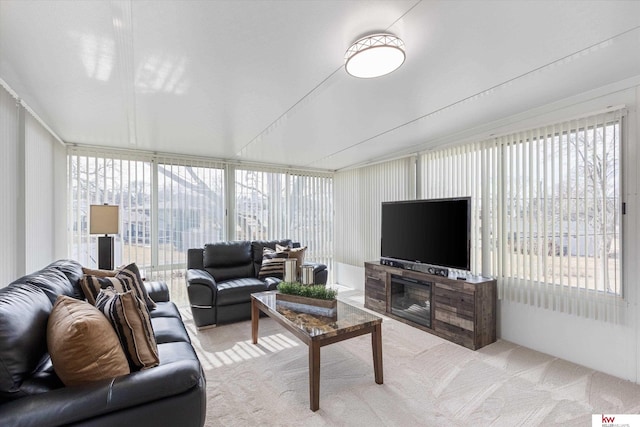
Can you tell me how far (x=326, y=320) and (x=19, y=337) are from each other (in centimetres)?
182

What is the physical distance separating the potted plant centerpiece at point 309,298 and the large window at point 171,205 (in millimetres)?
2596

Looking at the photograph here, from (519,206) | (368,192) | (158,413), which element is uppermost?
(368,192)

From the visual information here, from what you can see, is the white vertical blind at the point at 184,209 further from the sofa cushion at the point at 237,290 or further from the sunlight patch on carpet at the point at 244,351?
the sunlight patch on carpet at the point at 244,351

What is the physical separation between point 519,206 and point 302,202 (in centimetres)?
375

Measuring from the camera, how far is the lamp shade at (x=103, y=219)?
3.54m

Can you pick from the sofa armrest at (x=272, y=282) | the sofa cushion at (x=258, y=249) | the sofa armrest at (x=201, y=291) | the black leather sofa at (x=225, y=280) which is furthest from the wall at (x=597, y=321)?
the sofa armrest at (x=201, y=291)

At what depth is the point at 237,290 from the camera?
3750 mm

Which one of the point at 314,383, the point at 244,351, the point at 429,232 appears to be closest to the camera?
the point at 314,383

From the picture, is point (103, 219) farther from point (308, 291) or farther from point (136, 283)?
point (308, 291)

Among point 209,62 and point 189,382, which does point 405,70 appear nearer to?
point 209,62

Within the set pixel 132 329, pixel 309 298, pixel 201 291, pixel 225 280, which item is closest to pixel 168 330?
pixel 132 329

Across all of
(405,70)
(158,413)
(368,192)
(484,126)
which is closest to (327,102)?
(405,70)

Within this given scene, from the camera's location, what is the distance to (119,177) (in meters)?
4.34

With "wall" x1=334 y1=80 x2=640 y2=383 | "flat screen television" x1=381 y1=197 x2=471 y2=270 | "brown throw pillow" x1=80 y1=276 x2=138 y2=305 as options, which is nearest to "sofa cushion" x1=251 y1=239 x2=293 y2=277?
"flat screen television" x1=381 y1=197 x2=471 y2=270
